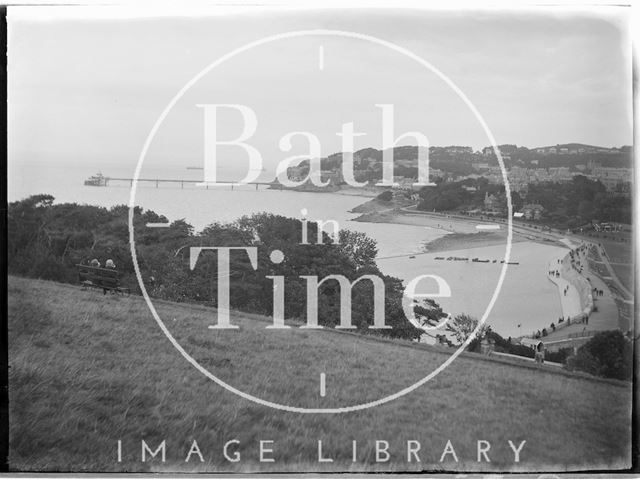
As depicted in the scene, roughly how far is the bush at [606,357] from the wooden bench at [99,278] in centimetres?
314

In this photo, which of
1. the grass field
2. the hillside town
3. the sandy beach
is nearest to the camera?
the grass field

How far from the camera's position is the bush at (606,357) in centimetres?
482

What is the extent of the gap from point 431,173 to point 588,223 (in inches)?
44.4

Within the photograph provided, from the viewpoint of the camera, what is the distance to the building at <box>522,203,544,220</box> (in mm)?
4891

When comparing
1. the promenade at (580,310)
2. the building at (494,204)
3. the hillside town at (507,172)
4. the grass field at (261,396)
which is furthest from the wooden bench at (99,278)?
the promenade at (580,310)

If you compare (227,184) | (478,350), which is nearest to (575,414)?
(478,350)

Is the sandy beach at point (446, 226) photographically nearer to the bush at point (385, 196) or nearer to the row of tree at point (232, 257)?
the bush at point (385, 196)

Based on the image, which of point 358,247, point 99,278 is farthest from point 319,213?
point 99,278

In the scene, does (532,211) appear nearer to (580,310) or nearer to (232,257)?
(580,310)

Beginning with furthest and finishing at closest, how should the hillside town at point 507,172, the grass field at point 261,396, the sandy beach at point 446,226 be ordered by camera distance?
the sandy beach at point 446,226, the hillside town at point 507,172, the grass field at point 261,396

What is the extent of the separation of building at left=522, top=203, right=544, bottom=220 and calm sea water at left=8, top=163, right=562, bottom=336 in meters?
0.19

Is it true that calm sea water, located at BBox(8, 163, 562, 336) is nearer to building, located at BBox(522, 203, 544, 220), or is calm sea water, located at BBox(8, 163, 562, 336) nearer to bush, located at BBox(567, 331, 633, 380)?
building, located at BBox(522, 203, 544, 220)

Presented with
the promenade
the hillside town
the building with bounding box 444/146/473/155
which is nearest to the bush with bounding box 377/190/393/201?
the hillside town

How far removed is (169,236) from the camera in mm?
4883
